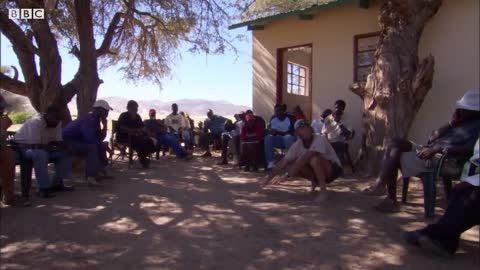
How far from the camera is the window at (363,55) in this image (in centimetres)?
919

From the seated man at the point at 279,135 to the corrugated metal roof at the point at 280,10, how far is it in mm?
2119

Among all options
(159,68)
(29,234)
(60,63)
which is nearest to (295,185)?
(29,234)

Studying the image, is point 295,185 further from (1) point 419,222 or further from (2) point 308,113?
(2) point 308,113

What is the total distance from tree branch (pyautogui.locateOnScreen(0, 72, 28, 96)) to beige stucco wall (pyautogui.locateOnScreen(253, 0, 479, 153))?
17.2ft

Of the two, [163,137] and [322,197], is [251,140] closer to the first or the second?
[163,137]

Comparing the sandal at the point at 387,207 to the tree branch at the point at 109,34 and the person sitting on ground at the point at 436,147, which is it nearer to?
the person sitting on ground at the point at 436,147

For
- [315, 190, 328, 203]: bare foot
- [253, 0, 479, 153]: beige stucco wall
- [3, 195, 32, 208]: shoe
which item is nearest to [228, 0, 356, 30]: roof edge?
[253, 0, 479, 153]: beige stucco wall

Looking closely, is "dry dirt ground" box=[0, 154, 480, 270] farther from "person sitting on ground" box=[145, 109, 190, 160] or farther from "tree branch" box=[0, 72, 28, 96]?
"tree branch" box=[0, 72, 28, 96]

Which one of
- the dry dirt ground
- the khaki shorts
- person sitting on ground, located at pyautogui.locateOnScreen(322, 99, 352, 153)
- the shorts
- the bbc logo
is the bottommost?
the dry dirt ground

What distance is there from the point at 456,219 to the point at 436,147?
100 cm

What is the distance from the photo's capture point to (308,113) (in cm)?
1247

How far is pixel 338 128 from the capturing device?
Answer: 813 centimetres

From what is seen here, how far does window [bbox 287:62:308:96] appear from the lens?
12398 millimetres

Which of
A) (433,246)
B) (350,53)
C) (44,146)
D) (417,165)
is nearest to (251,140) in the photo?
(350,53)
